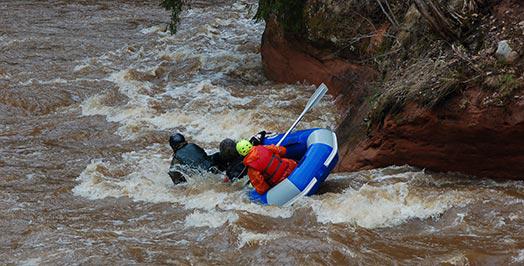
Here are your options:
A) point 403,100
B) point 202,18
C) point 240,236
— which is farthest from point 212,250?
point 202,18

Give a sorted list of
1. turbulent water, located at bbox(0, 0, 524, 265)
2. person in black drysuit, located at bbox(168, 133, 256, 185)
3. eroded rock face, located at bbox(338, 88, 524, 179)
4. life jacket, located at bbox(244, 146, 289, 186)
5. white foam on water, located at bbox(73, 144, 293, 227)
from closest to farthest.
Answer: turbulent water, located at bbox(0, 0, 524, 265) < eroded rock face, located at bbox(338, 88, 524, 179) < white foam on water, located at bbox(73, 144, 293, 227) < life jacket, located at bbox(244, 146, 289, 186) < person in black drysuit, located at bbox(168, 133, 256, 185)

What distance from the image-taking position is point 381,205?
6180 millimetres

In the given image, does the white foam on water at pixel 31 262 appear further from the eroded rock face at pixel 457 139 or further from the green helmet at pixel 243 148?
the eroded rock face at pixel 457 139

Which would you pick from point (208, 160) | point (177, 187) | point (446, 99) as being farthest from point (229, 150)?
point (446, 99)

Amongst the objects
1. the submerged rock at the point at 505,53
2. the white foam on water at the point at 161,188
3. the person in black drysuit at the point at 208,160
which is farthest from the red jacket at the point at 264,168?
the submerged rock at the point at 505,53

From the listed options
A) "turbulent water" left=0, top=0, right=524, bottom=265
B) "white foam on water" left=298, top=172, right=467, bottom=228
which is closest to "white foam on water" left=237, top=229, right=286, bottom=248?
"turbulent water" left=0, top=0, right=524, bottom=265

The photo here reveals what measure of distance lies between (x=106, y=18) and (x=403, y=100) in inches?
489

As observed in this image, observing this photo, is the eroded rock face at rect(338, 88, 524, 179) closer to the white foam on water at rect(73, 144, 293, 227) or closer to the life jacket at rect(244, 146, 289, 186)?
the life jacket at rect(244, 146, 289, 186)

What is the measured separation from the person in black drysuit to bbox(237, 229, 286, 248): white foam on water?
1605 millimetres

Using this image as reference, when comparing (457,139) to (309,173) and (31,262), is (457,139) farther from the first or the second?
(31,262)

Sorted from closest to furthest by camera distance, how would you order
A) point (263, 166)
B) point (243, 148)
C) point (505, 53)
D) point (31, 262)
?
point (31, 262)
point (505, 53)
point (263, 166)
point (243, 148)

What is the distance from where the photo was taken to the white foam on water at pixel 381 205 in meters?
5.97

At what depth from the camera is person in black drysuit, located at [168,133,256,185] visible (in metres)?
7.47

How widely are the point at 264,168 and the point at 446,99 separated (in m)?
1.89
